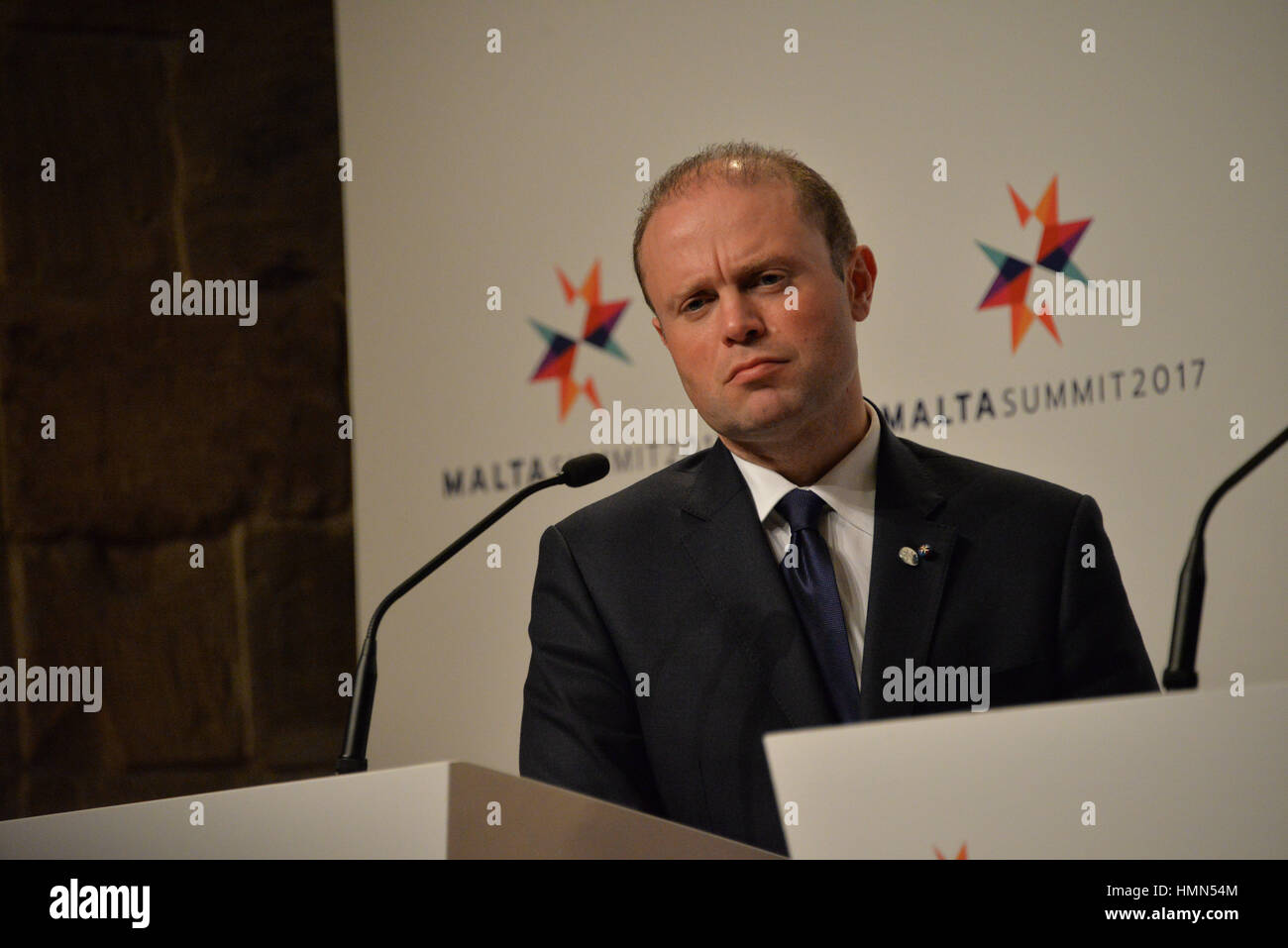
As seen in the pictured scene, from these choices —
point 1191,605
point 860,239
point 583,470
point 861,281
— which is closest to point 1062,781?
point 1191,605

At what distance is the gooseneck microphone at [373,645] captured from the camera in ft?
4.68

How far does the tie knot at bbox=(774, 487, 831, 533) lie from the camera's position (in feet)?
6.17

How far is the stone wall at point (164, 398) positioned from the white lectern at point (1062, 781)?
7.12 feet

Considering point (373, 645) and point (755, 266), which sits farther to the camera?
point (755, 266)

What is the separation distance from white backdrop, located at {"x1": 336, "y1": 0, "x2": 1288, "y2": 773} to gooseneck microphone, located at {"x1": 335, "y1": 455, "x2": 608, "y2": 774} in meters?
0.92

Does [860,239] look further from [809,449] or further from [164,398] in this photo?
[164,398]

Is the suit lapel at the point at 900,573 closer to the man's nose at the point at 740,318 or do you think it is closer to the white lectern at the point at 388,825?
the man's nose at the point at 740,318

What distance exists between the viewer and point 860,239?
2488 mm

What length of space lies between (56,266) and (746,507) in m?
1.81

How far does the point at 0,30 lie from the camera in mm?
2838

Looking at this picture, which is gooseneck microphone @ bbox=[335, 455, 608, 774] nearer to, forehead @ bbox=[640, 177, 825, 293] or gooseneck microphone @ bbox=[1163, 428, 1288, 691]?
forehead @ bbox=[640, 177, 825, 293]

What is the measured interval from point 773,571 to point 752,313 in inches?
14.9

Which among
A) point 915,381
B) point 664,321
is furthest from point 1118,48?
point 664,321
